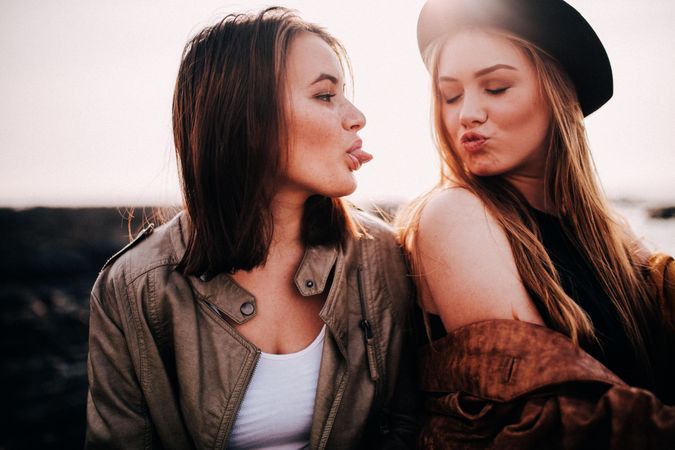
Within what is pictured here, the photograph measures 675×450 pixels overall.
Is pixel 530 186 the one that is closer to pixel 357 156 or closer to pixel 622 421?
pixel 357 156

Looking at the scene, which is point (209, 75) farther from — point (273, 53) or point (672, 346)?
point (672, 346)

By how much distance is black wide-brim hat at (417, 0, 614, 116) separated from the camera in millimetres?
1729

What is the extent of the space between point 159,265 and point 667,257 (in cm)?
236

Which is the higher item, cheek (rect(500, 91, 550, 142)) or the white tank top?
cheek (rect(500, 91, 550, 142))

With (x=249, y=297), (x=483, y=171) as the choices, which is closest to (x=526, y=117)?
(x=483, y=171)

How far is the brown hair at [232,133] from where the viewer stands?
1.73 metres

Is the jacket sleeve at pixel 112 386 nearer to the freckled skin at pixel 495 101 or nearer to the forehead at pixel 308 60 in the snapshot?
the forehead at pixel 308 60

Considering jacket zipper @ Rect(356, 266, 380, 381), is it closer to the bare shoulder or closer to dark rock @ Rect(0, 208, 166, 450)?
the bare shoulder

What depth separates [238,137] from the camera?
178cm

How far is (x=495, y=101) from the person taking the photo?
5.80 feet

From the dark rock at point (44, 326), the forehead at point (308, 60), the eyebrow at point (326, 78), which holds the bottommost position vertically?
the dark rock at point (44, 326)

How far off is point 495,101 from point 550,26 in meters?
0.40

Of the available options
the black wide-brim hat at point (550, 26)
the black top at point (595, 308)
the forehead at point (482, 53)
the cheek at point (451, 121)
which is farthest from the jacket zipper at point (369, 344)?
the black wide-brim hat at point (550, 26)

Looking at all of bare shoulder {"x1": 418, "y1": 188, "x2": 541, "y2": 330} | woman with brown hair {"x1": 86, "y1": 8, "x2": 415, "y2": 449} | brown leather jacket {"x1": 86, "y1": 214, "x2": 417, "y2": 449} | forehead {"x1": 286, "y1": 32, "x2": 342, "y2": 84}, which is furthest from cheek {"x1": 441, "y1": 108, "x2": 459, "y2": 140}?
brown leather jacket {"x1": 86, "y1": 214, "x2": 417, "y2": 449}
